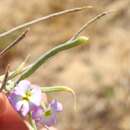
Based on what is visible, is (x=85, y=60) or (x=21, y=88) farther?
(x=85, y=60)

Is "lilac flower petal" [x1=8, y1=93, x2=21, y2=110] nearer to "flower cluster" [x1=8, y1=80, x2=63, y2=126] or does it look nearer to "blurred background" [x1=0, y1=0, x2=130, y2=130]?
"flower cluster" [x1=8, y1=80, x2=63, y2=126]

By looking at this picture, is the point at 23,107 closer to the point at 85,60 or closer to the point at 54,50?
the point at 54,50

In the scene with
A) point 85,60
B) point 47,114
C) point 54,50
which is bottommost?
point 85,60

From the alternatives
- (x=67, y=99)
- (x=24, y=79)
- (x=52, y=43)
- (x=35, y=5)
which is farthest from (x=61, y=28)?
(x=24, y=79)

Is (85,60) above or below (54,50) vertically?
below

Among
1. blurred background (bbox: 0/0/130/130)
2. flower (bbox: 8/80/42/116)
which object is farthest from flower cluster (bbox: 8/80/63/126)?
blurred background (bbox: 0/0/130/130)

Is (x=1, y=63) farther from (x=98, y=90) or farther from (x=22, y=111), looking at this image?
(x=22, y=111)

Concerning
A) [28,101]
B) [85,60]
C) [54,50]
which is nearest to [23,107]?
[28,101]
